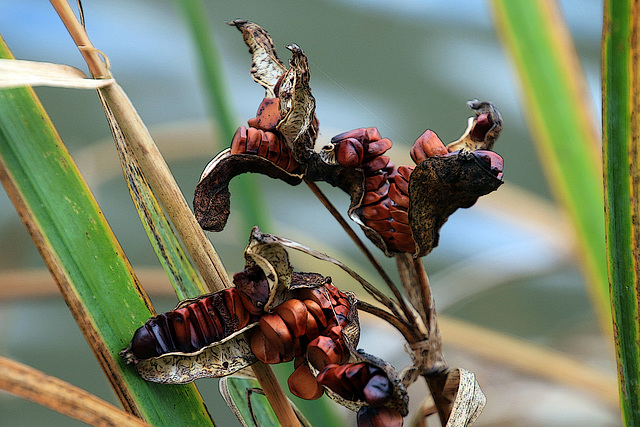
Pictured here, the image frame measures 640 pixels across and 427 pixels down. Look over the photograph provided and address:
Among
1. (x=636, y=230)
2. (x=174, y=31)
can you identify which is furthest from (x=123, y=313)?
(x=174, y=31)

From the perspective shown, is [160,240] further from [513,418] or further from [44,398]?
[513,418]

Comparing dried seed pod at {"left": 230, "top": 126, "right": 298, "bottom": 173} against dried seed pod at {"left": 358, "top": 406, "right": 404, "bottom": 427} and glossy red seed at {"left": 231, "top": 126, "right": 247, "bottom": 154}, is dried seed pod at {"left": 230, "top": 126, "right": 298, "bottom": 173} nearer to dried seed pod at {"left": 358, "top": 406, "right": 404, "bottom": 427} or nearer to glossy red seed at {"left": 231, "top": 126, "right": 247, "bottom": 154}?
glossy red seed at {"left": 231, "top": 126, "right": 247, "bottom": 154}

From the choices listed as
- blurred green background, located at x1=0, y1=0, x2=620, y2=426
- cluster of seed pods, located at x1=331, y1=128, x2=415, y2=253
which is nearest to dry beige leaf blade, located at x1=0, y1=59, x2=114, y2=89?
cluster of seed pods, located at x1=331, y1=128, x2=415, y2=253

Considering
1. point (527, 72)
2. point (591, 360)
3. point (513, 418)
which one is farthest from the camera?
point (591, 360)

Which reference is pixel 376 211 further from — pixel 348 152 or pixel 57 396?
pixel 57 396

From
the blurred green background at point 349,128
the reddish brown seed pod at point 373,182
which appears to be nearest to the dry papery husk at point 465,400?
the reddish brown seed pod at point 373,182
